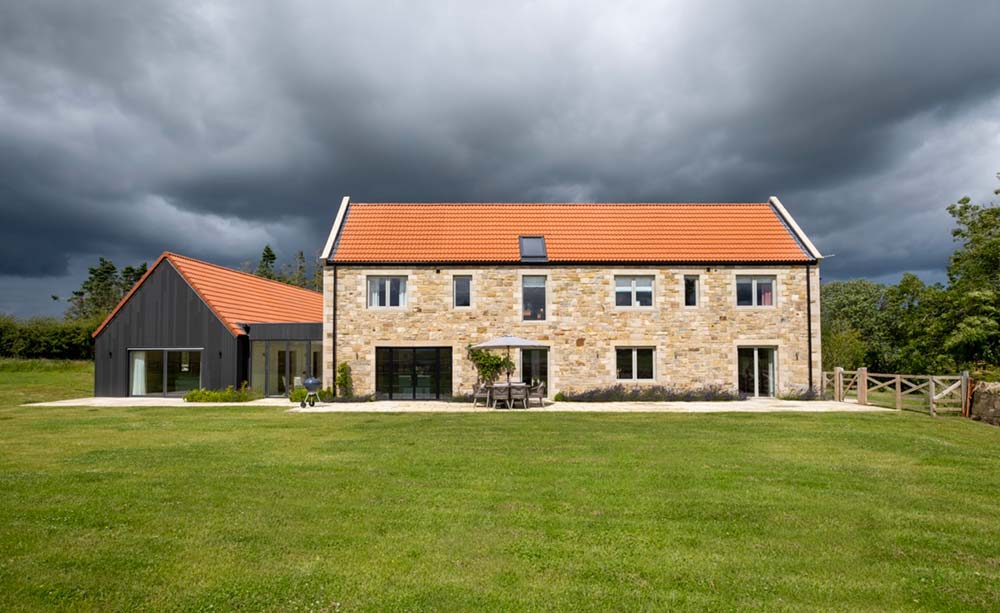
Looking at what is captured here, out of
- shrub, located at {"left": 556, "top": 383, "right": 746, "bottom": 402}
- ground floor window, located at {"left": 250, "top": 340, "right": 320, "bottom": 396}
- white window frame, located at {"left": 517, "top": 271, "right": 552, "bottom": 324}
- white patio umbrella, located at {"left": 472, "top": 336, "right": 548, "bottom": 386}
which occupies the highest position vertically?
white window frame, located at {"left": 517, "top": 271, "right": 552, "bottom": 324}

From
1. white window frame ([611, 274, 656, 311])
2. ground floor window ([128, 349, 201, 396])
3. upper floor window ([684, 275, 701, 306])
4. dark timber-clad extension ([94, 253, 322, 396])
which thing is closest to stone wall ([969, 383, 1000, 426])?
upper floor window ([684, 275, 701, 306])

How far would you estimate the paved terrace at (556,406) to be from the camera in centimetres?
1736

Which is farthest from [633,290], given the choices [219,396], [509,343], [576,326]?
[219,396]

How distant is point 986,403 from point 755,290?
26.3ft

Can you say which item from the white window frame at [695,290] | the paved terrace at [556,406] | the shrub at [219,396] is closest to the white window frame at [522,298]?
the paved terrace at [556,406]

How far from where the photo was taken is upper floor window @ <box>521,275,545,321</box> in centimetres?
2153

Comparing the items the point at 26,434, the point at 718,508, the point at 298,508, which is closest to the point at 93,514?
the point at 298,508

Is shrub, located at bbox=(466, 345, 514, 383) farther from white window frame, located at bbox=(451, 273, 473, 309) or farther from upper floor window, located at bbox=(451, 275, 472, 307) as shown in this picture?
upper floor window, located at bbox=(451, 275, 472, 307)

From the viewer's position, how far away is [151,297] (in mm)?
23375

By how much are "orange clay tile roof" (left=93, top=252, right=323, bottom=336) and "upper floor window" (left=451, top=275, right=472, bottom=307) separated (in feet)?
29.6

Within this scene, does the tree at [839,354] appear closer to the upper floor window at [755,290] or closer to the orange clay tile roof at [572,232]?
the orange clay tile roof at [572,232]

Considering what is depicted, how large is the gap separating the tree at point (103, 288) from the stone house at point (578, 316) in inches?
2389

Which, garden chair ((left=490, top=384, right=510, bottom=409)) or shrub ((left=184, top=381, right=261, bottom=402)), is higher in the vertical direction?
garden chair ((left=490, top=384, right=510, bottom=409))

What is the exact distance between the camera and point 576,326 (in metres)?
21.4
